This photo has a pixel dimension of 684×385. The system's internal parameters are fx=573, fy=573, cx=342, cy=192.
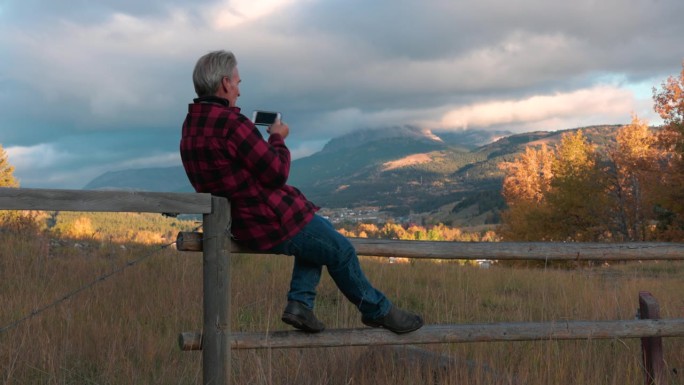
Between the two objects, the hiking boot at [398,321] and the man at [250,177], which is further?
the hiking boot at [398,321]

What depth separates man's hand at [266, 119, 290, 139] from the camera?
3243 millimetres

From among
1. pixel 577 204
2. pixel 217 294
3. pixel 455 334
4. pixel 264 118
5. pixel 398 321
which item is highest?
pixel 577 204

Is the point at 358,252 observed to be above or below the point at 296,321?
above

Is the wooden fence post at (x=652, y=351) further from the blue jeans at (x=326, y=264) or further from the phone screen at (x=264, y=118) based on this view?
the phone screen at (x=264, y=118)

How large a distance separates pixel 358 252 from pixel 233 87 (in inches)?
51.1

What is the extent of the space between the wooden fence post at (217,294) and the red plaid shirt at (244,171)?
0.09m

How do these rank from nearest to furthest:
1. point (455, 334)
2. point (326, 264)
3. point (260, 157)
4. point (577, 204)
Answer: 1. point (260, 157)
2. point (326, 264)
3. point (455, 334)
4. point (577, 204)

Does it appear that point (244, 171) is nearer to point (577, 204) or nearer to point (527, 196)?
point (577, 204)

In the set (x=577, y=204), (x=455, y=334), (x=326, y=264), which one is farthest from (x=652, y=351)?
(x=577, y=204)

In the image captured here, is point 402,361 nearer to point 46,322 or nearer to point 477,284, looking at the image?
point 46,322

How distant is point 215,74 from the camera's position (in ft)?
10.2

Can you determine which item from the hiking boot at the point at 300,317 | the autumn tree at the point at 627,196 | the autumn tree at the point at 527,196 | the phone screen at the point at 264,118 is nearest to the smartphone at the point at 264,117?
the phone screen at the point at 264,118

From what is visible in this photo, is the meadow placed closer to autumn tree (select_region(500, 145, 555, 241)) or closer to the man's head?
the man's head

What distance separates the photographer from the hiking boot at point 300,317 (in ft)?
10.9
